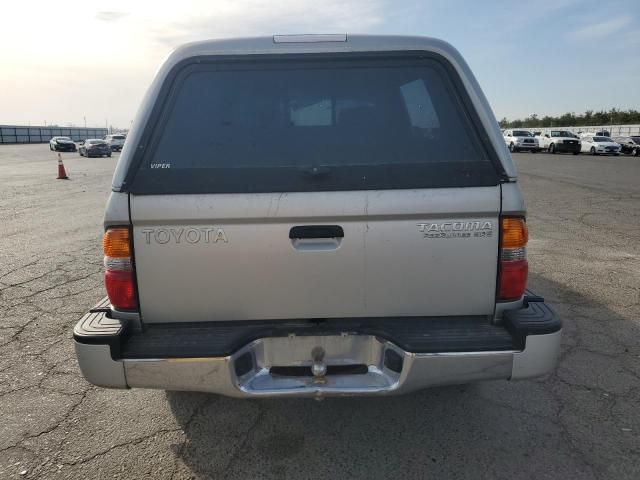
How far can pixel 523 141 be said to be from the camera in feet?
120

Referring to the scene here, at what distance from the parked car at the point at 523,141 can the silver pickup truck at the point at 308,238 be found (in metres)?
37.6

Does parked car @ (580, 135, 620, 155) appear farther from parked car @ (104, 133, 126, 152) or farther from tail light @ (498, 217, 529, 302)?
parked car @ (104, 133, 126, 152)

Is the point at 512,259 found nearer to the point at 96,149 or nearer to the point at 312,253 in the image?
the point at 312,253

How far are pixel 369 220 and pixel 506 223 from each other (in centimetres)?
67

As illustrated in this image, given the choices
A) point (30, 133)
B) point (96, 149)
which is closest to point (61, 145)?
point (96, 149)

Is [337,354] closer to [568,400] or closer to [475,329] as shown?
[475,329]

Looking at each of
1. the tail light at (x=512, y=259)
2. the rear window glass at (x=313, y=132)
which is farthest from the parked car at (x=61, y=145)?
the tail light at (x=512, y=259)

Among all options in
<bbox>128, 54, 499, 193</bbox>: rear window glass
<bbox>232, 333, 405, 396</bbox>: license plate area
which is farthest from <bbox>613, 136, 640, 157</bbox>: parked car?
<bbox>232, 333, 405, 396</bbox>: license plate area

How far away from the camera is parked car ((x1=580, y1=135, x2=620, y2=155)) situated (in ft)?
103

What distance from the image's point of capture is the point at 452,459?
2455 millimetres

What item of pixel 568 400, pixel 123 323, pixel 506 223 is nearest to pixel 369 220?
pixel 506 223

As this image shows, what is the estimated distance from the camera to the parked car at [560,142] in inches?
1300

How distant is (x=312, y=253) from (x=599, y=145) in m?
35.9

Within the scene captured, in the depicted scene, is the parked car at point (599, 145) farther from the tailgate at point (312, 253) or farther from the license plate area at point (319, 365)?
the license plate area at point (319, 365)
